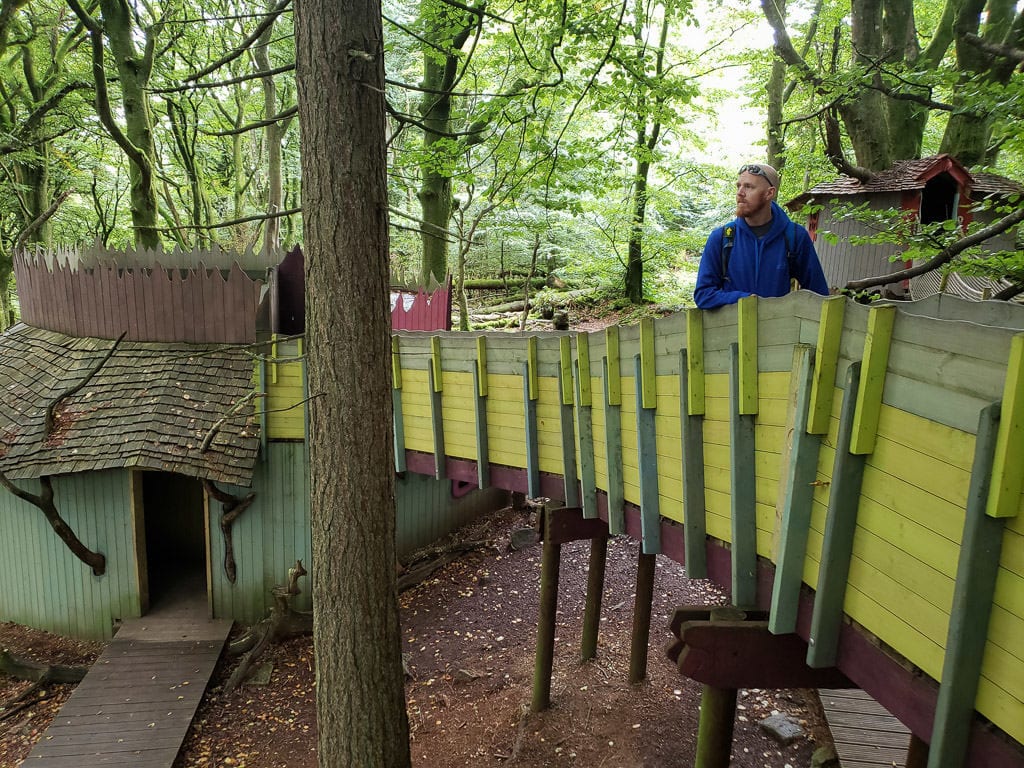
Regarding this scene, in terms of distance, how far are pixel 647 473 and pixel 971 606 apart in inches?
80.4

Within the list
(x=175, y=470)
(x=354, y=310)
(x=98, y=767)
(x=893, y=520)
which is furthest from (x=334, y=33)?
(x=98, y=767)

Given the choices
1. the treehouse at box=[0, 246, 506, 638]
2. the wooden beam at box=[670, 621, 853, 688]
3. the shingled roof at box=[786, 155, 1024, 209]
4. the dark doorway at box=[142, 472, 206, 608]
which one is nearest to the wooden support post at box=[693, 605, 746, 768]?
the wooden beam at box=[670, 621, 853, 688]

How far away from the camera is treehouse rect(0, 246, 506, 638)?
7.59 m

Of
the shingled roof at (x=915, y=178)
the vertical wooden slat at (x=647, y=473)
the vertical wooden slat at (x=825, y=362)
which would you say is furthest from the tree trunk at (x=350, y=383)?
the shingled roof at (x=915, y=178)

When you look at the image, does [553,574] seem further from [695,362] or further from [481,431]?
[695,362]

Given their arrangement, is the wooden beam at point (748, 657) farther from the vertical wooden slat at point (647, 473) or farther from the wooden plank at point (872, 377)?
the wooden plank at point (872, 377)

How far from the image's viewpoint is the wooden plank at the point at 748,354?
2873 millimetres

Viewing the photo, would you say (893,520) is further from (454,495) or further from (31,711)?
(31,711)

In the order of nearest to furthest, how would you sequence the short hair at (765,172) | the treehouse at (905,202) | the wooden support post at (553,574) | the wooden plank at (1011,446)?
the wooden plank at (1011,446) → the short hair at (765,172) → the wooden support post at (553,574) → the treehouse at (905,202)

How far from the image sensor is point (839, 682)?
2969 millimetres

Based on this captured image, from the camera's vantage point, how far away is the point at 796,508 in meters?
2.59

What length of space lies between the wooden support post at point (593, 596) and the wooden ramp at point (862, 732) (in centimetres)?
213

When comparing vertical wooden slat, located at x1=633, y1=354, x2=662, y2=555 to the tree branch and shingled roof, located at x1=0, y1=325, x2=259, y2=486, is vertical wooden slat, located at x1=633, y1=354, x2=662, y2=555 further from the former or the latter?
shingled roof, located at x1=0, y1=325, x2=259, y2=486

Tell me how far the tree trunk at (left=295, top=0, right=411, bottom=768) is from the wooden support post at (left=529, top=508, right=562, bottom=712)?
80.3 inches
